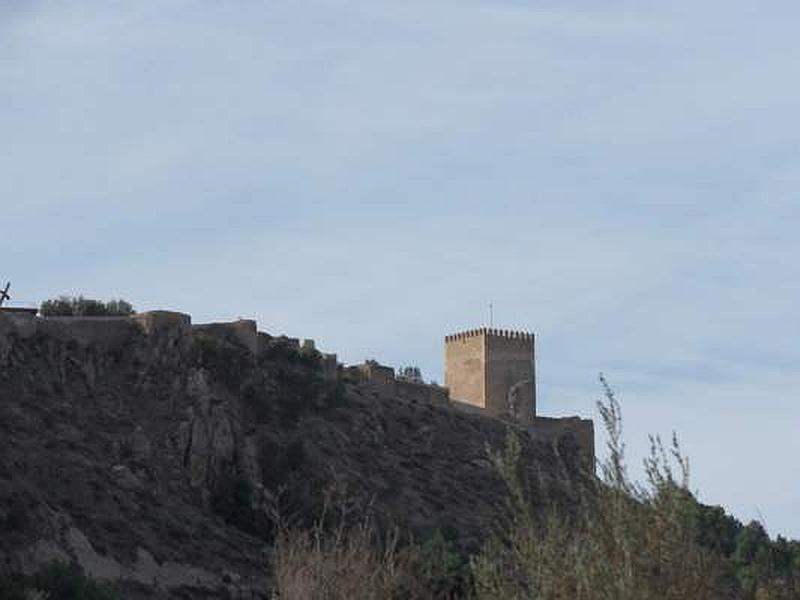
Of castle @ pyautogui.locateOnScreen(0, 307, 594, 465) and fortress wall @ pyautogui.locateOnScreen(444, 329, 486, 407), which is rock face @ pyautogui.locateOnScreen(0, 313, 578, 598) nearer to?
castle @ pyautogui.locateOnScreen(0, 307, 594, 465)

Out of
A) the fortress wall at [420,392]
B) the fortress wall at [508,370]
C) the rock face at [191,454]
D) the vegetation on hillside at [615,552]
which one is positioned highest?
the fortress wall at [508,370]

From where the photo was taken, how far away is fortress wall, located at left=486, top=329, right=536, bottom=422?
252ft

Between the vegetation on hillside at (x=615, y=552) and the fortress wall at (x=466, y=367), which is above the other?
the fortress wall at (x=466, y=367)

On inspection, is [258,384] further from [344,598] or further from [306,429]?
[344,598]

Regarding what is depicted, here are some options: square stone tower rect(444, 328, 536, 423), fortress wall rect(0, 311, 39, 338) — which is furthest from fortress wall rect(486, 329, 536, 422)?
fortress wall rect(0, 311, 39, 338)

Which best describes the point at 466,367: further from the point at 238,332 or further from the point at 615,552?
the point at 615,552

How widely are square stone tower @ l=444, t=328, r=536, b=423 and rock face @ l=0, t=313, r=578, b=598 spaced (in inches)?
325

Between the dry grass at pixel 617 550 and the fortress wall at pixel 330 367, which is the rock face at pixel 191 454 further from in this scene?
the dry grass at pixel 617 550

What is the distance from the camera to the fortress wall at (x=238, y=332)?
6169cm

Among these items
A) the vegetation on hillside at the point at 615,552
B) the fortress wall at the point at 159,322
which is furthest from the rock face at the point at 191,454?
the vegetation on hillside at the point at 615,552

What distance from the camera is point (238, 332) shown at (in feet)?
205

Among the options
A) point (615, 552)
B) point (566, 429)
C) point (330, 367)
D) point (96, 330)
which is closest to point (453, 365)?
point (566, 429)

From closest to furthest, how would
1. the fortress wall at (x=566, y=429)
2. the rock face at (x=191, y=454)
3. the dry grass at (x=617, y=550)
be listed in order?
the dry grass at (x=617, y=550) → the rock face at (x=191, y=454) → the fortress wall at (x=566, y=429)

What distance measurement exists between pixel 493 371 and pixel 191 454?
25238mm
